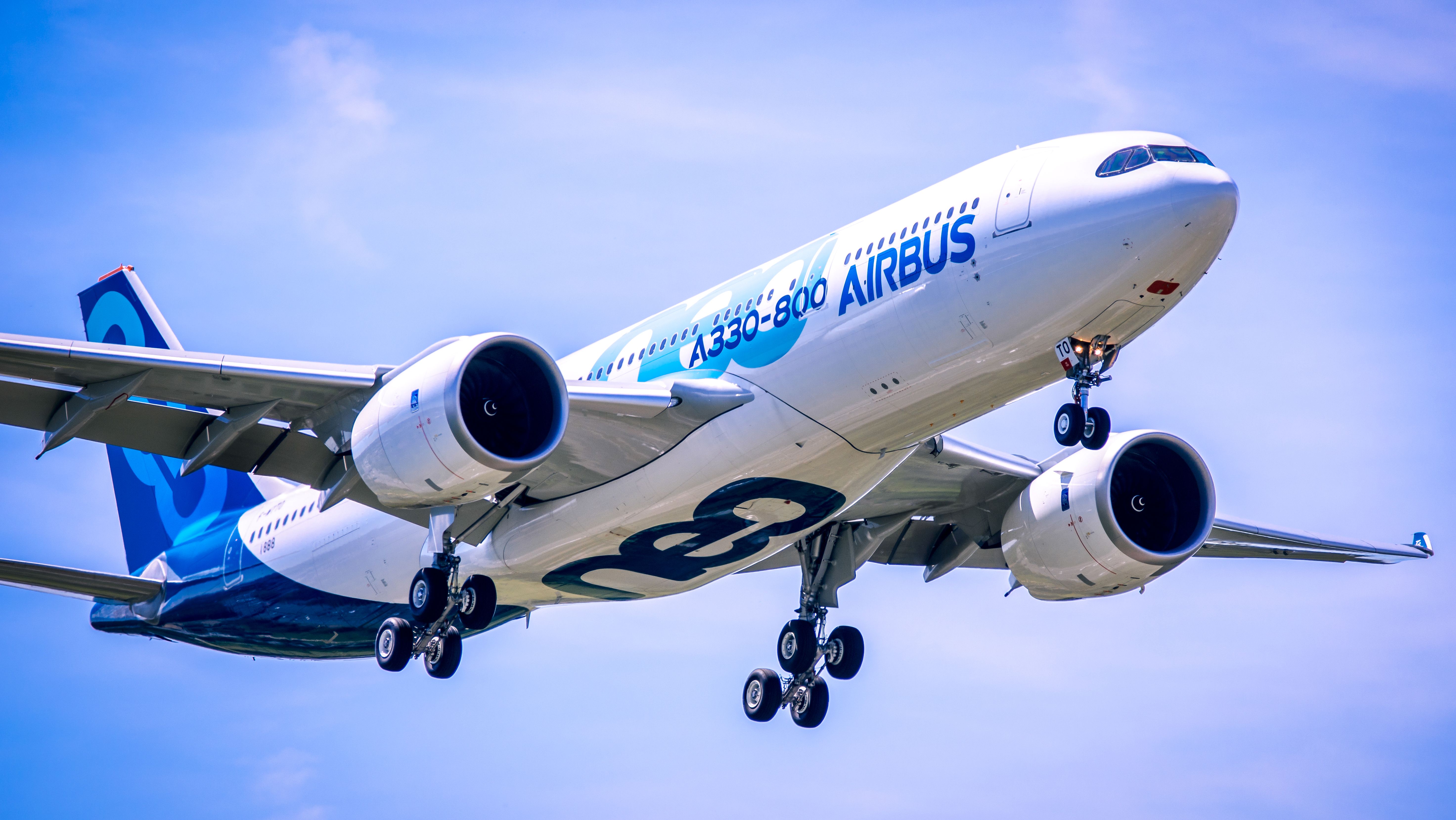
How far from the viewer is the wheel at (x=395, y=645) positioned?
20469 mm

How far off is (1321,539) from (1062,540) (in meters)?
5.52

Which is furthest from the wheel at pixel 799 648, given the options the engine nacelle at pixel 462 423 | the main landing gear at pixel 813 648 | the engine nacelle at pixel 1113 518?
the engine nacelle at pixel 462 423

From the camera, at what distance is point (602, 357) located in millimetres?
20828

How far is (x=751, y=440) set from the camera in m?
17.8

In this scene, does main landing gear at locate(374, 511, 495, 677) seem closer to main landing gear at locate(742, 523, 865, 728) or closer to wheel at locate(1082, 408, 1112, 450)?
main landing gear at locate(742, 523, 865, 728)

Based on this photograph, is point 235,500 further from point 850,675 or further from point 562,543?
point 850,675

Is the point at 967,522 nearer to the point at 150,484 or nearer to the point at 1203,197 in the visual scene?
the point at 1203,197

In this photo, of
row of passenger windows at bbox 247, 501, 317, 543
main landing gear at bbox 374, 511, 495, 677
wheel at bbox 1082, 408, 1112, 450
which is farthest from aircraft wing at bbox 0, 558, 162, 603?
wheel at bbox 1082, 408, 1112, 450

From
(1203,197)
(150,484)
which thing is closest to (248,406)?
(150,484)

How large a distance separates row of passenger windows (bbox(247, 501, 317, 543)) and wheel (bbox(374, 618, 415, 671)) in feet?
10.4

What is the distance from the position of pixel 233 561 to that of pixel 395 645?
534 centimetres

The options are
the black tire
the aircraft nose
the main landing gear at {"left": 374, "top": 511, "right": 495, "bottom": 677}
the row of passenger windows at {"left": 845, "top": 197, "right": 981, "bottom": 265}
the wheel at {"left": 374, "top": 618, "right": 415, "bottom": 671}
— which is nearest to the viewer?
the aircraft nose

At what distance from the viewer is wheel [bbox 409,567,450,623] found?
20.0m

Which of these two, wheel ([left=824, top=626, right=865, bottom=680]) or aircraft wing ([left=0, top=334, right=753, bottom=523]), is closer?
aircraft wing ([left=0, top=334, right=753, bottom=523])
